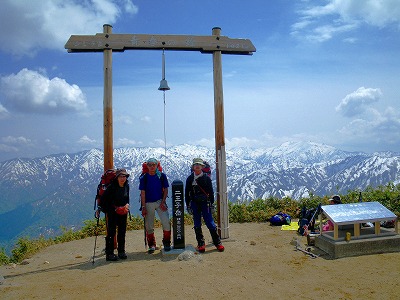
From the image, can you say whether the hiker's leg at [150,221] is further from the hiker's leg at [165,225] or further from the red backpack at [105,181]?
the red backpack at [105,181]

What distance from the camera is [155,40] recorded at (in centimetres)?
916

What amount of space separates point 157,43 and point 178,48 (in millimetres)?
583

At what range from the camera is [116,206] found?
7.81 m

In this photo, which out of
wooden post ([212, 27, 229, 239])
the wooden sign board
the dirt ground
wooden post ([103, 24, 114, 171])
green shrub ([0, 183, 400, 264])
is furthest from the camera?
green shrub ([0, 183, 400, 264])

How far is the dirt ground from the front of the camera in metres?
5.62

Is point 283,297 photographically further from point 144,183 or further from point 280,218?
point 280,218

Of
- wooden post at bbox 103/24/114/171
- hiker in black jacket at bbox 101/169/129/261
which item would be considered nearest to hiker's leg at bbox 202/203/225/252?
hiker in black jacket at bbox 101/169/129/261

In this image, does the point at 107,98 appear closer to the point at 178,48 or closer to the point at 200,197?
the point at 178,48

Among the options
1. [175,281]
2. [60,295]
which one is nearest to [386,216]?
[175,281]

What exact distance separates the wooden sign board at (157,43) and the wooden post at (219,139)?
0.26 m

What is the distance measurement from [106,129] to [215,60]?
11.6ft

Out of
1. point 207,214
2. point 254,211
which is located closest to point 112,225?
point 207,214

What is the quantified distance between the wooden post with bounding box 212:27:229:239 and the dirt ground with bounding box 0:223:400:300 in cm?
87

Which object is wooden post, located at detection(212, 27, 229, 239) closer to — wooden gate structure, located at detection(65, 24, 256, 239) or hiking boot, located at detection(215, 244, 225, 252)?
wooden gate structure, located at detection(65, 24, 256, 239)
